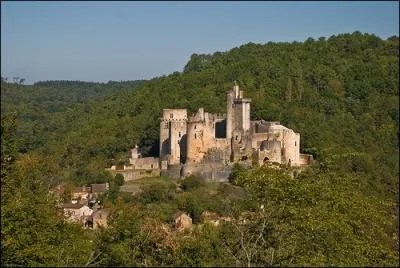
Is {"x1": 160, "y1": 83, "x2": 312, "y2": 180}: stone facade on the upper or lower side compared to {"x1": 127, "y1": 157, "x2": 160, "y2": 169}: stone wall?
upper

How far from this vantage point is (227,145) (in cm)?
4241

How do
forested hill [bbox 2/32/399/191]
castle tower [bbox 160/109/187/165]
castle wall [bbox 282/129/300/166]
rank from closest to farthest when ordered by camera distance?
1. castle wall [bbox 282/129/300/166]
2. castle tower [bbox 160/109/187/165]
3. forested hill [bbox 2/32/399/191]

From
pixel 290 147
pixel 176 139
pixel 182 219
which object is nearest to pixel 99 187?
pixel 176 139

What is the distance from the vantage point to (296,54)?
80.4 metres

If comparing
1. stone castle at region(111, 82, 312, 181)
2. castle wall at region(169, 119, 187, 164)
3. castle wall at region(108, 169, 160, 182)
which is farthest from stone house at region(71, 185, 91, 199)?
castle wall at region(169, 119, 187, 164)

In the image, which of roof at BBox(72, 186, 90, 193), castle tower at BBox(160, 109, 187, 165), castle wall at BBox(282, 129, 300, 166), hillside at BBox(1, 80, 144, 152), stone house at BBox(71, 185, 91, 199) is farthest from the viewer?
hillside at BBox(1, 80, 144, 152)

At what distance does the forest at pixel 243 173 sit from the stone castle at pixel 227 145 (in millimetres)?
1151

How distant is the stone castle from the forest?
115 cm

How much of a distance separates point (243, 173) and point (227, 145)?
20.4 metres

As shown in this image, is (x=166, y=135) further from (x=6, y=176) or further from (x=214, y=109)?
(x=6, y=176)

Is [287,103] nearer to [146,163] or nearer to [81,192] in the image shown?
[146,163]

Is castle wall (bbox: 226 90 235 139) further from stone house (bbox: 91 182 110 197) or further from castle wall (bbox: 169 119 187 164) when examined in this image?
stone house (bbox: 91 182 110 197)

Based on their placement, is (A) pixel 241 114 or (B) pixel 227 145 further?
(A) pixel 241 114

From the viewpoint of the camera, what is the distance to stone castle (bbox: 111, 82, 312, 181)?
41.5m
